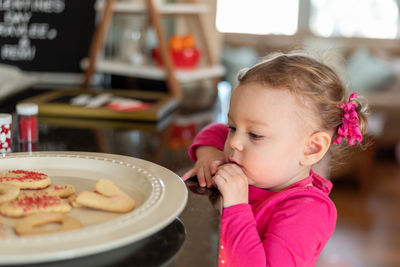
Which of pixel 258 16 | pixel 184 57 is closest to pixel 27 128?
pixel 184 57

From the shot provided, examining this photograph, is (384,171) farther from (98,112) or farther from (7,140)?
(7,140)

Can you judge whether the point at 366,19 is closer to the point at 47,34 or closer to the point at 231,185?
the point at 47,34

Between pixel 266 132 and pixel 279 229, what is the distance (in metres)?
0.19

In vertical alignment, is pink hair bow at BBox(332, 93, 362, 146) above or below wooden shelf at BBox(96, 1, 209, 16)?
below

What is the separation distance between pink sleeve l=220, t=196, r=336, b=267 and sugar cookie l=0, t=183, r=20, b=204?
0.36 meters

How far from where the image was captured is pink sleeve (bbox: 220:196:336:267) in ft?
2.81

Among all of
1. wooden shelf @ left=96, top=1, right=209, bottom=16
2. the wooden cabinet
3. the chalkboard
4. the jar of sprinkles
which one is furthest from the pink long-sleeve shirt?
the chalkboard

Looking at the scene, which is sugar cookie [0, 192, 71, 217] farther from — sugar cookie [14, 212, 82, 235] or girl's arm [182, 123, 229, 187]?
girl's arm [182, 123, 229, 187]

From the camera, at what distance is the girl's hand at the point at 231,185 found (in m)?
0.91

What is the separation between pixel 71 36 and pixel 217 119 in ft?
2.71

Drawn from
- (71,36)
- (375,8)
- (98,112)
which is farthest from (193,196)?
(375,8)

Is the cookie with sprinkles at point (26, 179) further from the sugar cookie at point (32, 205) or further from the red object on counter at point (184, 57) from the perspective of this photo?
the red object on counter at point (184, 57)

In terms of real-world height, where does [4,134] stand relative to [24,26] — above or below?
below

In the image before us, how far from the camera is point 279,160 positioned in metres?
0.97
